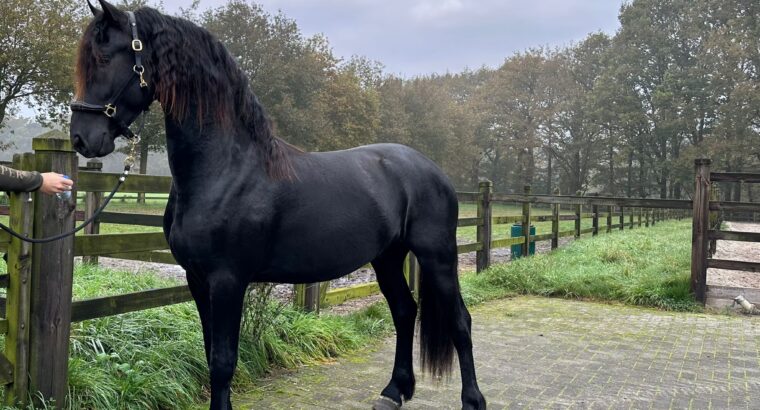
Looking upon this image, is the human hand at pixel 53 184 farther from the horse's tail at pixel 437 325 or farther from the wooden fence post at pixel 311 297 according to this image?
the wooden fence post at pixel 311 297

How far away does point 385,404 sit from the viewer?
3340 millimetres

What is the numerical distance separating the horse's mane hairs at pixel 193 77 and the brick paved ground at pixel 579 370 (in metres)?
A: 1.73

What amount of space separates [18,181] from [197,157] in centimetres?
72

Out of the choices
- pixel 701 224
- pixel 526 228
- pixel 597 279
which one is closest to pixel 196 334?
pixel 597 279

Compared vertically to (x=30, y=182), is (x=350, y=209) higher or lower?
lower

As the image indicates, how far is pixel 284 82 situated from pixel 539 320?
22955 mm

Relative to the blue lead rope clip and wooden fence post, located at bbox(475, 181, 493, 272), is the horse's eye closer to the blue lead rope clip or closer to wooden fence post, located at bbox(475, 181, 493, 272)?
the blue lead rope clip

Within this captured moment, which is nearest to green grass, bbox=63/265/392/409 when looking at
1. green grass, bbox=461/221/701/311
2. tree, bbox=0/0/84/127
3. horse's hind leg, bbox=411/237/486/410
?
horse's hind leg, bbox=411/237/486/410

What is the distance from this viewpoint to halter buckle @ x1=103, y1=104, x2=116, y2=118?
2246 mm

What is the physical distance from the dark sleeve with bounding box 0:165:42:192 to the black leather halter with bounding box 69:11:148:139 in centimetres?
38

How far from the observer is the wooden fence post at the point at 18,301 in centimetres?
265

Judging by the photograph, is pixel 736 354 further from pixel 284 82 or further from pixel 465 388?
pixel 284 82

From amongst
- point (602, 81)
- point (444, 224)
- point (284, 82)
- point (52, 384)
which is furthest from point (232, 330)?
point (602, 81)

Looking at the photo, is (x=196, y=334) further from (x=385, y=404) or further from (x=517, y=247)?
(x=517, y=247)
